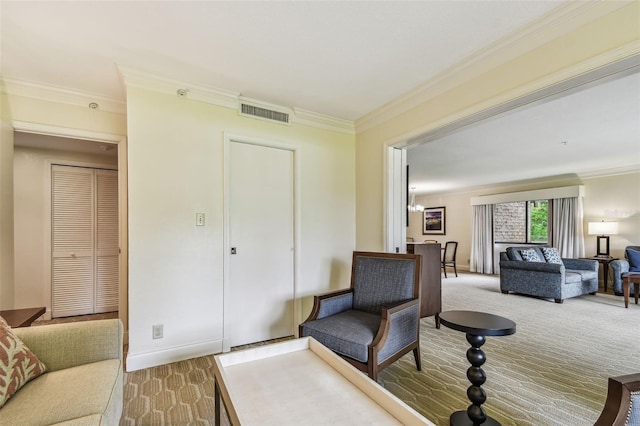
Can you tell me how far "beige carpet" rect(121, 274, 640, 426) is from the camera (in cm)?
188

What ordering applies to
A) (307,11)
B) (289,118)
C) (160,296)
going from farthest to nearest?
1. (289,118)
2. (160,296)
3. (307,11)

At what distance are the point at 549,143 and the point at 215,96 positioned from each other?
4.41 m

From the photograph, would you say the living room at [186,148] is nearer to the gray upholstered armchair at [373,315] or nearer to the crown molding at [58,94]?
the crown molding at [58,94]

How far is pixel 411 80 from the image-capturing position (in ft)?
8.48

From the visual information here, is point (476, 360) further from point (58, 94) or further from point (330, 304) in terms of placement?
point (58, 94)

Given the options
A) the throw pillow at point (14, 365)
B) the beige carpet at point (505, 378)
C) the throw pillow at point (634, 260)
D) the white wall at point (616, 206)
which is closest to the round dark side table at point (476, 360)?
the beige carpet at point (505, 378)

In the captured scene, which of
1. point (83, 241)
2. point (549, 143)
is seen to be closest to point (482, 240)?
point (549, 143)

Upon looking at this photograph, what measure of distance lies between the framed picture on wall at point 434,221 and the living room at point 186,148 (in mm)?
6730

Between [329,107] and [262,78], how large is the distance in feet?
2.79

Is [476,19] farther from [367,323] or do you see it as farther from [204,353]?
[204,353]

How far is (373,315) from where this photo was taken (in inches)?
96.1

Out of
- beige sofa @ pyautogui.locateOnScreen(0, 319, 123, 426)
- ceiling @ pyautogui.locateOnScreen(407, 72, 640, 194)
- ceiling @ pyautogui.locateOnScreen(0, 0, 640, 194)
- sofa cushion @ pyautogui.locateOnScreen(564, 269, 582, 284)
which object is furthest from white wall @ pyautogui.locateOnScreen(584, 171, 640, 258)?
beige sofa @ pyautogui.locateOnScreen(0, 319, 123, 426)

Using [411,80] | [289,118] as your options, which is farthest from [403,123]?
[289,118]

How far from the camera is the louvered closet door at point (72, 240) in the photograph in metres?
3.82
